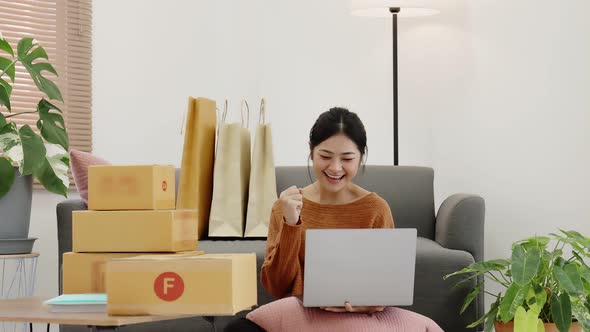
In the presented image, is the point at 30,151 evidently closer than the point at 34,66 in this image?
Yes

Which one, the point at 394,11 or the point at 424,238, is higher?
the point at 394,11

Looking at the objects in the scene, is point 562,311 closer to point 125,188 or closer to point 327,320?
point 327,320

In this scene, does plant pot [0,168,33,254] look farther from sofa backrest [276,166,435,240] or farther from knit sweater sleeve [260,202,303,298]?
knit sweater sleeve [260,202,303,298]

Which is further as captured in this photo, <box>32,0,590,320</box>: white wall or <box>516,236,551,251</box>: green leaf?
<box>32,0,590,320</box>: white wall

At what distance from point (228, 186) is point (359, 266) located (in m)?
1.74

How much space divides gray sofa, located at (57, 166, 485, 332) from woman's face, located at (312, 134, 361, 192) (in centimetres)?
80

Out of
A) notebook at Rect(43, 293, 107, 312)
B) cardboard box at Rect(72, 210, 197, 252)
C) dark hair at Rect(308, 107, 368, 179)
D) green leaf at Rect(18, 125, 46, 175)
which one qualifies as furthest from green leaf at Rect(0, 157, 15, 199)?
dark hair at Rect(308, 107, 368, 179)

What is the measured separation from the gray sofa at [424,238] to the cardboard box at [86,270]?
59cm

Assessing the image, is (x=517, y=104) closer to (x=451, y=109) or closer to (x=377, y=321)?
(x=451, y=109)

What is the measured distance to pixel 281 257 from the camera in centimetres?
226

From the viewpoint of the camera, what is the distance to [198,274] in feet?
6.55

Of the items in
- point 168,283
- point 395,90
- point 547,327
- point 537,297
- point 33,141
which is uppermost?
point 395,90

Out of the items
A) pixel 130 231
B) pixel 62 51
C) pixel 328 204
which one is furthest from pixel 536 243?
pixel 62 51

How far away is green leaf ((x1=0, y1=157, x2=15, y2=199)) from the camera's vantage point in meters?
3.34
